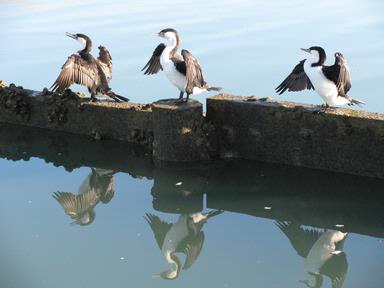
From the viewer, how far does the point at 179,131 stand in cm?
794

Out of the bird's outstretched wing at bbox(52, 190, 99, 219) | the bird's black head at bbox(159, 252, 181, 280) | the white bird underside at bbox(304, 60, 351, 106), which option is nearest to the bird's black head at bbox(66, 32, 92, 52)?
the bird's outstretched wing at bbox(52, 190, 99, 219)

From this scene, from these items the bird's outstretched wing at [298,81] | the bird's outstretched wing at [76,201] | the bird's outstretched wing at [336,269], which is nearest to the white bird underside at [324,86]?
the bird's outstretched wing at [298,81]

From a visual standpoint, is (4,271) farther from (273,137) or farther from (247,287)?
(273,137)

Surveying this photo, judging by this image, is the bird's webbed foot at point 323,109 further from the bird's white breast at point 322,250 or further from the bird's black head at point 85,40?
the bird's black head at point 85,40

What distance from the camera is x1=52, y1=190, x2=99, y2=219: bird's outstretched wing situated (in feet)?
24.2

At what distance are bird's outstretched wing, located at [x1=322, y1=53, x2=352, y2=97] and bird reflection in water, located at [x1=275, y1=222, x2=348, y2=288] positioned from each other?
4.85ft

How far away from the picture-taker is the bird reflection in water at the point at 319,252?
5.78m

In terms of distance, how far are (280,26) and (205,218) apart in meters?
8.21

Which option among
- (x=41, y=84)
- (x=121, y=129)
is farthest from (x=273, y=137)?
(x=41, y=84)

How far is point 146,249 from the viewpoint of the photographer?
639 centimetres

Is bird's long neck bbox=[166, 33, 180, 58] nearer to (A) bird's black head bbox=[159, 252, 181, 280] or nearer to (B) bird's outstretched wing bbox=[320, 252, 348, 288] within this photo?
(A) bird's black head bbox=[159, 252, 181, 280]

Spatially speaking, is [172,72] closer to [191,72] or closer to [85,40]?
[191,72]

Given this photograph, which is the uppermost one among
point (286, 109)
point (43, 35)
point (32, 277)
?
point (43, 35)

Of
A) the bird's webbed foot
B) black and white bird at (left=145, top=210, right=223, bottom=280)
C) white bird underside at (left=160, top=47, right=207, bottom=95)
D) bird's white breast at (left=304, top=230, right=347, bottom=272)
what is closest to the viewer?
bird's white breast at (left=304, top=230, right=347, bottom=272)
